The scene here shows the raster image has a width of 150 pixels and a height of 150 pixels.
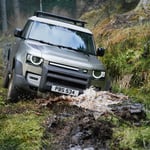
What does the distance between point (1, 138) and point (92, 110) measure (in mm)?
1996

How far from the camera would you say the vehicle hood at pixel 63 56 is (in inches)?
370

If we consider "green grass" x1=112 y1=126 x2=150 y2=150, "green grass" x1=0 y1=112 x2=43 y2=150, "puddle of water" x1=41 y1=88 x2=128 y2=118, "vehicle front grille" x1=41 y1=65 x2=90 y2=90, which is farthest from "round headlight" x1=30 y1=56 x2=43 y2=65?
"green grass" x1=112 y1=126 x2=150 y2=150

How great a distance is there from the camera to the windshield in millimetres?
10742

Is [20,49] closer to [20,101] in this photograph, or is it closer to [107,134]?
[20,101]

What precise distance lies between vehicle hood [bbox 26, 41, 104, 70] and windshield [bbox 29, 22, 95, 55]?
1.20 ft

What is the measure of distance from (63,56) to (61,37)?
143 cm

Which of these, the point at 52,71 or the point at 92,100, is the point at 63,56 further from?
the point at 92,100

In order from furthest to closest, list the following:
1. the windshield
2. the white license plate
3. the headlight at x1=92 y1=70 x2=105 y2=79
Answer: the windshield → the headlight at x1=92 y1=70 x2=105 y2=79 → the white license plate

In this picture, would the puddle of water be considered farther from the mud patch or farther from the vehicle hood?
the mud patch

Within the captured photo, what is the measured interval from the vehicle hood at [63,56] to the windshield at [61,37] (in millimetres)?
367

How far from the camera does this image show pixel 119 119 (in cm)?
724

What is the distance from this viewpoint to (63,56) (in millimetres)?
9594

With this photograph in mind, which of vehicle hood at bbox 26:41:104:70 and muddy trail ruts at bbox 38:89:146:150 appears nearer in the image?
muddy trail ruts at bbox 38:89:146:150

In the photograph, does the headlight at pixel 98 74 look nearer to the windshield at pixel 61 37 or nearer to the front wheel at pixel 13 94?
the windshield at pixel 61 37
